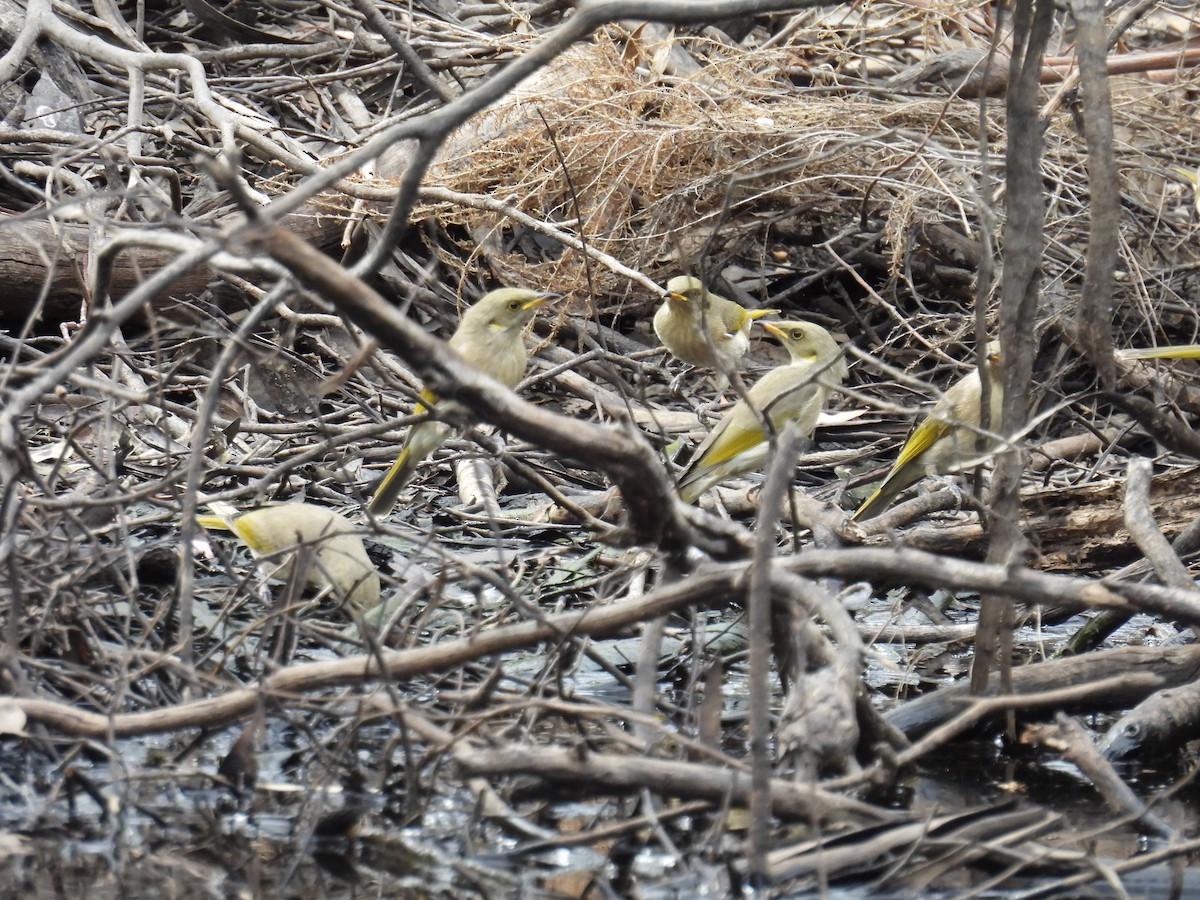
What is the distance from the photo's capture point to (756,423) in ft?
19.1

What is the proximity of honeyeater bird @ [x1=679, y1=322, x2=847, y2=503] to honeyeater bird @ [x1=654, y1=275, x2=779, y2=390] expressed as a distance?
1.55 feet

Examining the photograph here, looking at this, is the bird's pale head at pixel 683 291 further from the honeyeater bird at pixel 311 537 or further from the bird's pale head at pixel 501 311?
the honeyeater bird at pixel 311 537

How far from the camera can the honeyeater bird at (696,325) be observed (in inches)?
277

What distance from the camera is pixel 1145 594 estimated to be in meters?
3.37

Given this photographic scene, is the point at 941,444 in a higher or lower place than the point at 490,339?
lower

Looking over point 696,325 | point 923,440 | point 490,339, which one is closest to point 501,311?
point 490,339

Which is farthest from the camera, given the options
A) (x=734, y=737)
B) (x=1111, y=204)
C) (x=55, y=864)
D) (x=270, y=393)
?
(x=270, y=393)

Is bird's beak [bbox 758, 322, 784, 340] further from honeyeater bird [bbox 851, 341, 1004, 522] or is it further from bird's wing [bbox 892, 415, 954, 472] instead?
bird's wing [bbox 892, 415, 954, 472]

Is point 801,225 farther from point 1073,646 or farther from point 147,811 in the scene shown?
point 147,811

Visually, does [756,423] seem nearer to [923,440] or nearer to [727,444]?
[727,444]

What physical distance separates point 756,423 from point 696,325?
1.12 metres

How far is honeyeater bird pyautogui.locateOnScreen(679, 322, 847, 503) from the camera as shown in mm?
5879

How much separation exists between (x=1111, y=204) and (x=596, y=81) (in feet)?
16.2

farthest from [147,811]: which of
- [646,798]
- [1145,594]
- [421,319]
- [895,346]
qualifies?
[895,346]
